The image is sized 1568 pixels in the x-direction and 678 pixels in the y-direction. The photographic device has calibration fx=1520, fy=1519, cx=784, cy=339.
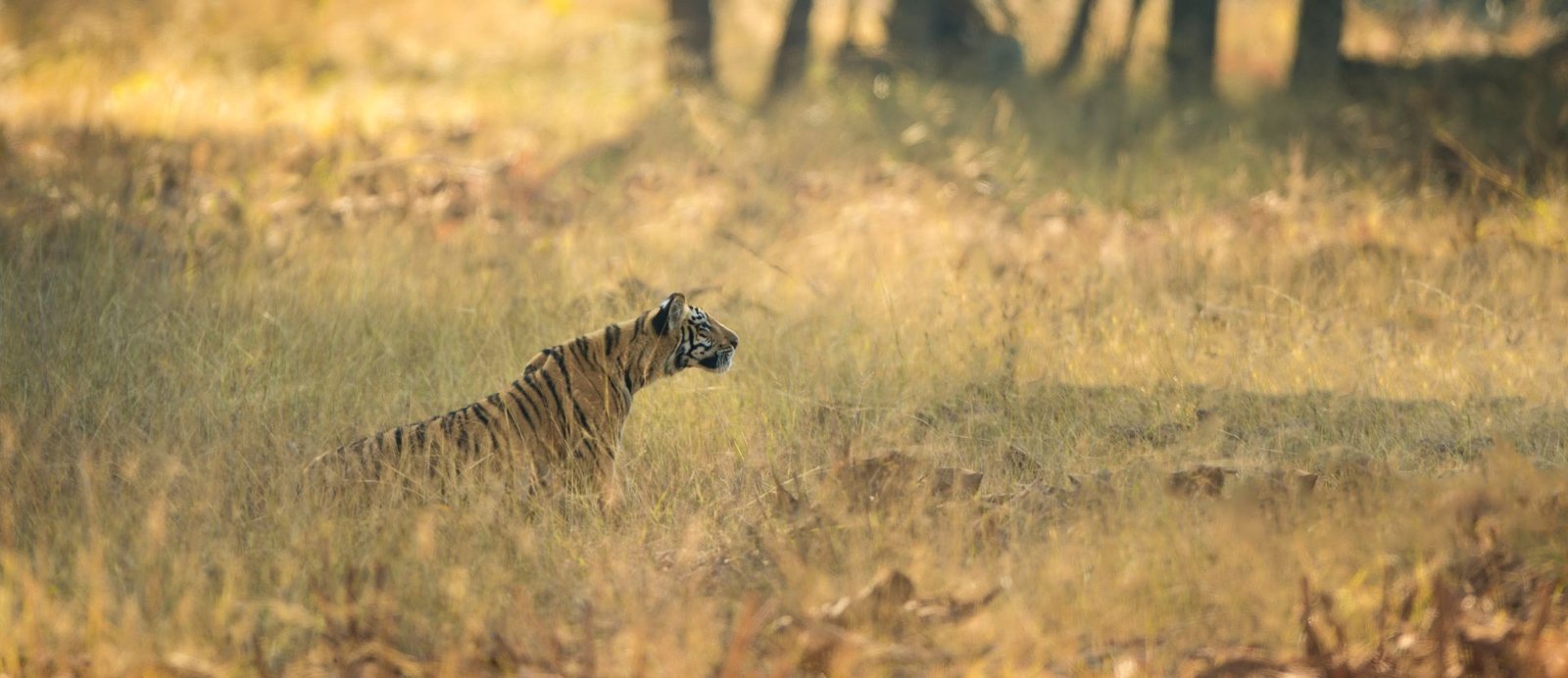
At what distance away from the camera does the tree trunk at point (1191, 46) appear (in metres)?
14.3

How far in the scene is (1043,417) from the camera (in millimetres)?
5945

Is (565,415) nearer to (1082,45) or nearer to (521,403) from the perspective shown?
(521,403)

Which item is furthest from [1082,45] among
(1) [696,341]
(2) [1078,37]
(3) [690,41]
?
(1) [696,341]

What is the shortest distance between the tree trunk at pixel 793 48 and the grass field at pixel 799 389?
2346 millimetres

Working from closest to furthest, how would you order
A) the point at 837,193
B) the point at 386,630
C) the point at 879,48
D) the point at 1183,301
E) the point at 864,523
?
1. the point at 386,630
2. the point at 864,523
3. the point at 1183,301
4. the point at 837,193
5. the point at 879,48

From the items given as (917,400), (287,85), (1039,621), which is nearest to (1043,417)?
(917,400)

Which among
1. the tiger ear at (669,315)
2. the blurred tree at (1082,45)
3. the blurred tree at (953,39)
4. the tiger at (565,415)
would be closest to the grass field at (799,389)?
the tiger at (565,415)

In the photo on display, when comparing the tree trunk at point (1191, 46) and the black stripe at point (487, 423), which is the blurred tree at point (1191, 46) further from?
the black stripe at point (487, 423)

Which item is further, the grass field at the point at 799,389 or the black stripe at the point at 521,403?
the black stripe at the point at 521,403

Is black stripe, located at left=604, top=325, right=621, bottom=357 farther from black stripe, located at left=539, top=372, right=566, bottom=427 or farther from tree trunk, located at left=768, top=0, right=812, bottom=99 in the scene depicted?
tree trunk, located at left=768, top=0, right=812, bottom=99

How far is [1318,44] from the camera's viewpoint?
13.8 metres

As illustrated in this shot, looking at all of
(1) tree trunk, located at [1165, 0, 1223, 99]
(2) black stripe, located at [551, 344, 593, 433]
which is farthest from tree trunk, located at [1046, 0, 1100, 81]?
(2) black stripe, located at [551, 344, 593, 433]

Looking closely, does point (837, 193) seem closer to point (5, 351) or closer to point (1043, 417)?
point (1043, 417)

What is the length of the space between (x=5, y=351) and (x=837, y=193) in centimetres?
568
